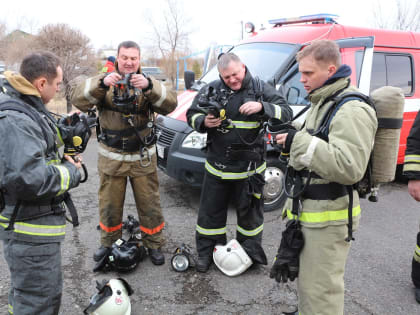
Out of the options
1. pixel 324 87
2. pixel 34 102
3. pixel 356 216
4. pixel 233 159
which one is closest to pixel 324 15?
pixel 233 159

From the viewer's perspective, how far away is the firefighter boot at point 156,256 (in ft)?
10.9

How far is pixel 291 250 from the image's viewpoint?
2055 millimetres

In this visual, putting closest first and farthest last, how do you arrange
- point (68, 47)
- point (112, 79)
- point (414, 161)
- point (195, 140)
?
point (414, 161) < point (112, 79) < point (195, 140) < point (68, 47)

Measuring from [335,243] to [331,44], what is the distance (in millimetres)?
1174

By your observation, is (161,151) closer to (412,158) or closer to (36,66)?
(36,66)

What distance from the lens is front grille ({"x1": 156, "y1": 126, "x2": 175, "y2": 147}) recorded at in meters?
4.45

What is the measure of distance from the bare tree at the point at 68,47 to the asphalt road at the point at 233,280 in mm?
6501

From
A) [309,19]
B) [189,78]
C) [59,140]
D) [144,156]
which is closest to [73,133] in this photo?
[59,140]

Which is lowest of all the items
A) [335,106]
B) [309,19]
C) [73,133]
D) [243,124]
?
[243,124]

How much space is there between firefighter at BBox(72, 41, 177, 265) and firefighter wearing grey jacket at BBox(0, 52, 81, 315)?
0.91m

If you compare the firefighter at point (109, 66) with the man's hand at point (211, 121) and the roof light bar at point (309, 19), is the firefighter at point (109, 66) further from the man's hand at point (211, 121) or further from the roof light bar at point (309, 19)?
the roof light bar at point (309, 19)

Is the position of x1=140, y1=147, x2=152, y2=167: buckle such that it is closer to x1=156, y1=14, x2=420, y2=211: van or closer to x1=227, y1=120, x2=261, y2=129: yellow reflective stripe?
x1=227, y1=120, x2=261, y2=129: yellow reflective stripe

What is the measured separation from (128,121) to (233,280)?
181cm

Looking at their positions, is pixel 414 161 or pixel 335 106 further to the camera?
pixel 414 161
